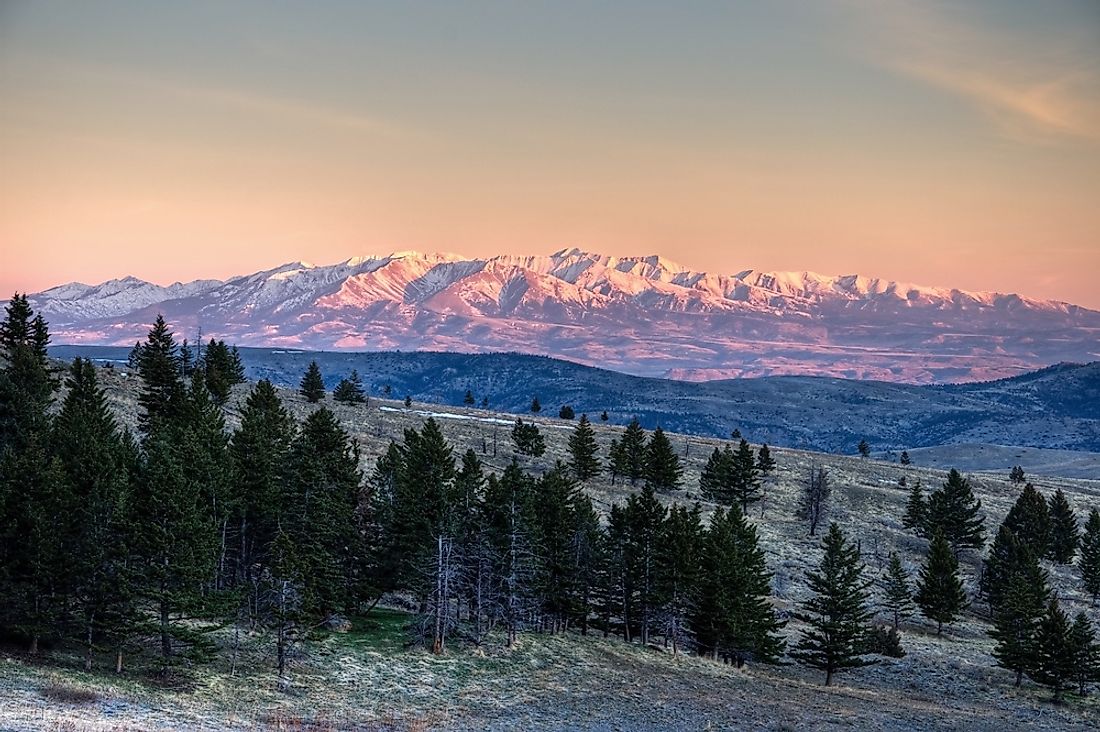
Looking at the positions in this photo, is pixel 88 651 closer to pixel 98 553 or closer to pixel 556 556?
pixel 98 553

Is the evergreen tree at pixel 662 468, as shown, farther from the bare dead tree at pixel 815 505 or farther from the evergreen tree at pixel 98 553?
the evergreen tree at pixel 98 553

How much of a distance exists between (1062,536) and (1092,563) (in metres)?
15.1

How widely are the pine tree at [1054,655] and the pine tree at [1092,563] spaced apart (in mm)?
36949

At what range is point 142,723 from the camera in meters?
34.6

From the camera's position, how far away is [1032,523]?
341ft

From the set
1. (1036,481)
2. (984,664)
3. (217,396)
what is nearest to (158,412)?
(217,396)

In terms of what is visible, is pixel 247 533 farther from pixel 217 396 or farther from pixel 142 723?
pixel 217 396

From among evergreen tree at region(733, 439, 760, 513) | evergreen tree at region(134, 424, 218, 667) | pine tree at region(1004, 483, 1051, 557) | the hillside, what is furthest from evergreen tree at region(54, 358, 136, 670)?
pine tree at region(1004, 483, 1051, 557)

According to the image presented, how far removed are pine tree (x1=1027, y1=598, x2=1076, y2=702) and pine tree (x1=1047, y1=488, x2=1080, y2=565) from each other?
163 ft

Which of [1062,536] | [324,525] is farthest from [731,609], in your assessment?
[1062,536]

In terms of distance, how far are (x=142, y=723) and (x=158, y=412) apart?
51.1m

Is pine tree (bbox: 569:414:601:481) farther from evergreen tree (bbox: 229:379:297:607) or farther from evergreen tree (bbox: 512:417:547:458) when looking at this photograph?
evergreen tree (bbox: 229:379:297:607)

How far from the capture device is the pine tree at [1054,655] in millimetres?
61062

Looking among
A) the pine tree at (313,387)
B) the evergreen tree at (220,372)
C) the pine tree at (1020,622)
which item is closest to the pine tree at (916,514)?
the pine tree at (1020,622)
